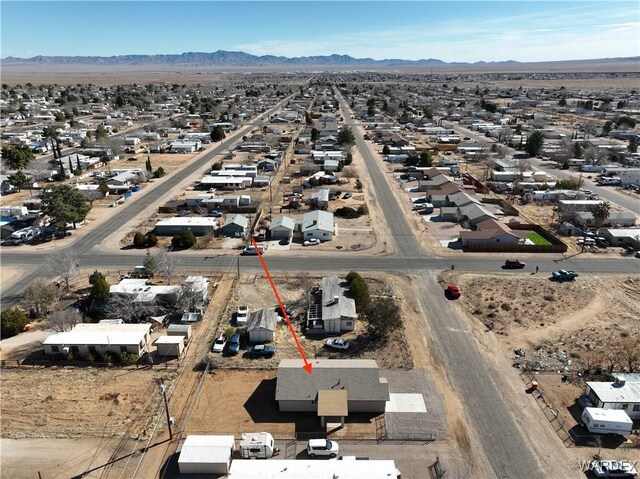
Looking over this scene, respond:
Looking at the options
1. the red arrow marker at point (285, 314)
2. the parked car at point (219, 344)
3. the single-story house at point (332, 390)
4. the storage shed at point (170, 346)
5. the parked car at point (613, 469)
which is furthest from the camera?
the parked car at point (219, 344)

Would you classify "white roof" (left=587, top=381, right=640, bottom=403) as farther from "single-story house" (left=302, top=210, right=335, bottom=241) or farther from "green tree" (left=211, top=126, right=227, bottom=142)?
"green tree" (left=211, top=126, right=227, bottom=142)

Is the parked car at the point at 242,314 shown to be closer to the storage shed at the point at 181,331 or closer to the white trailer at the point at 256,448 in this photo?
the storage shed at the point at 181,331

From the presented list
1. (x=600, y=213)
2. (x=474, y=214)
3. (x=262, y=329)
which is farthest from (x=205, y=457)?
(x=600, y=213)

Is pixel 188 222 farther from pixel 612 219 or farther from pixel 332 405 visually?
pixel 612 219

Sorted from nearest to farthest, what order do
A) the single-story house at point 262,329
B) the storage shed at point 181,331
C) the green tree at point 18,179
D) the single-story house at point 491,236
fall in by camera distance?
1. the single-story house at point 262,329
2. the storage shed at point 181,331
3. the single-story house at point 491,236
4. the green tree at point 18,179

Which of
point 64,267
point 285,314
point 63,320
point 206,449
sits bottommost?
point 206,449

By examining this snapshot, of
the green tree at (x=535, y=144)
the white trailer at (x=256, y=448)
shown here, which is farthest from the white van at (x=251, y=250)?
the green tree at (x=535, y=144)

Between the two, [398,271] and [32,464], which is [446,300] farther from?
[32,464]
